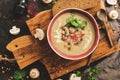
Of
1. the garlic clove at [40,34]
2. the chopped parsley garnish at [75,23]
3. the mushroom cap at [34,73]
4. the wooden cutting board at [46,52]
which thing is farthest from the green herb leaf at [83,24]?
the mushroom cap at [34,73]

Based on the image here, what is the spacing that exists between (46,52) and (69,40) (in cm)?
30

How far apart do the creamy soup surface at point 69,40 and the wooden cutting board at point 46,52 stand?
5.2 inches

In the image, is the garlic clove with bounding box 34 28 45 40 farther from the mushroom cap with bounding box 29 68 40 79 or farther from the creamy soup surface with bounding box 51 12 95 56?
the mushroom cap with bounding box 29 68 40 79

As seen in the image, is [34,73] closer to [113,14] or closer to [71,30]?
[71,30]

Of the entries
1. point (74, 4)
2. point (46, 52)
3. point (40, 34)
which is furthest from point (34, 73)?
point (74, 4)

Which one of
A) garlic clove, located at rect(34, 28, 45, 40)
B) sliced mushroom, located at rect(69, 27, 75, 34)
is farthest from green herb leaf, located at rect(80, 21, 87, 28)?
garlic clove, located at rect(34, 28, 45, 40)

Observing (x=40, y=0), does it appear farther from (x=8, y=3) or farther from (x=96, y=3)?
(x=96, y=3)

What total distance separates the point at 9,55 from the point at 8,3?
2.16ft

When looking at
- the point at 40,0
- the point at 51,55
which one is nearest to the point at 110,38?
the point at 51,55

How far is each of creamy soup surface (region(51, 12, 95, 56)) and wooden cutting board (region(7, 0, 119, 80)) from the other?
0.13m

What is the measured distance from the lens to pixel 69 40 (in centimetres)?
358

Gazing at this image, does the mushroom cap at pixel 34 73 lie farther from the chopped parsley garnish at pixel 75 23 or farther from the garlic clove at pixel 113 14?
the garlic clove at pixel 113 14

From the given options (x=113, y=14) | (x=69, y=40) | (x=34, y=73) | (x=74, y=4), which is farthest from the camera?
(x=113, y=14)

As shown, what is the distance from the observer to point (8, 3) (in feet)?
13.2
